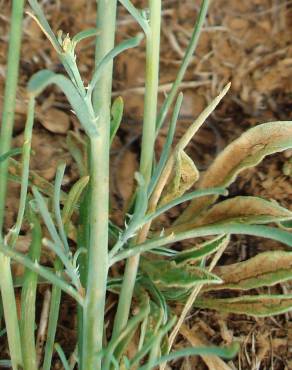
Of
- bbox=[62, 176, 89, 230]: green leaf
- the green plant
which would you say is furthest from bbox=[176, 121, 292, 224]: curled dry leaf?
bbox=[62, 176, 89, 230]: green leaf

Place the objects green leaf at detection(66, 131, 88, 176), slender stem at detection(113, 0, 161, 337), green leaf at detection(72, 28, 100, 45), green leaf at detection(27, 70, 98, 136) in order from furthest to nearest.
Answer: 1. green leaf at detection(66, 131, 88, 176)
2. slender stem at detection(113, 0, 161, 337)
3. green leaf at detection(72, 28, 100, 45)
4. green leaf at detection(27, 70, 98, 136)

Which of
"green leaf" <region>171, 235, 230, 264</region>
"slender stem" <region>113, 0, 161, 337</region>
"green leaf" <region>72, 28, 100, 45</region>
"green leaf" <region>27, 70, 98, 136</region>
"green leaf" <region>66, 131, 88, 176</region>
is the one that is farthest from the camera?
"green leaf" <region>66, 131, 88, 176</region>

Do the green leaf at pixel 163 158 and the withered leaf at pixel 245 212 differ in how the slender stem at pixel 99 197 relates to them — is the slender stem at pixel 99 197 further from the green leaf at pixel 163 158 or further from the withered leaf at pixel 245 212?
the withered leaf at pixel 245 212

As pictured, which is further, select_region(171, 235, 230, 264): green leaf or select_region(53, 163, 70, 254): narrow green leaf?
select_region(171, 235, 230, 264): green leaf

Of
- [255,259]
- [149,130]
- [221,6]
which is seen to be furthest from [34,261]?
[221,6]

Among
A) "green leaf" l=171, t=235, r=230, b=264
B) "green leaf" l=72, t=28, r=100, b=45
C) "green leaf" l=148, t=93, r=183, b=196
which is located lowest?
"green leaf" l=171, t=235, r=230, b=264

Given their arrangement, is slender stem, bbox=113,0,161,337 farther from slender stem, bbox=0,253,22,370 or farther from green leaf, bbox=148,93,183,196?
slender stem, bbox=0,253,22,370

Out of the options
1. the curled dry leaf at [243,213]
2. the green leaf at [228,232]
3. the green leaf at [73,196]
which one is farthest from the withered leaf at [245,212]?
the green leaf at [73,196]
